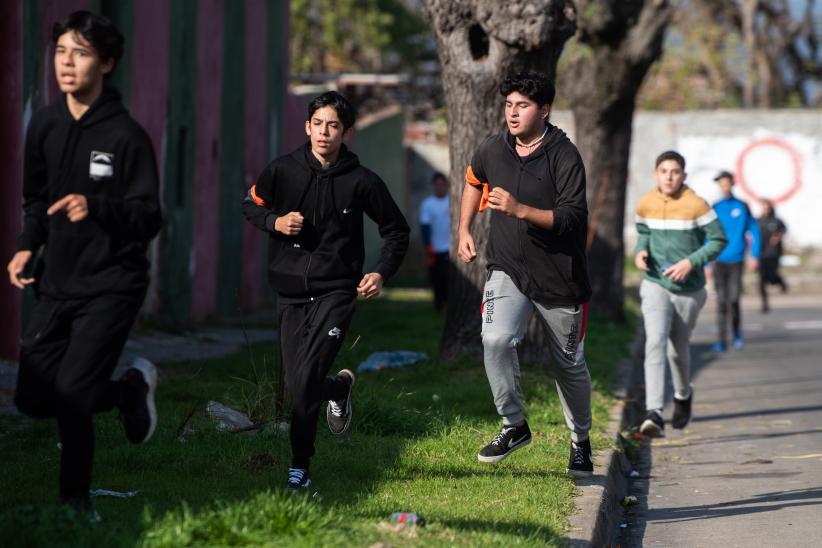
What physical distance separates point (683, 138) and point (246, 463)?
2439 centimetres

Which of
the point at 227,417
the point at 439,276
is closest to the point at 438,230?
the point at 439,276

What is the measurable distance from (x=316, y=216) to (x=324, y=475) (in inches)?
51.4

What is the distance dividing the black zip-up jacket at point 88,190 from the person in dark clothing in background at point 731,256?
1116 centimetres

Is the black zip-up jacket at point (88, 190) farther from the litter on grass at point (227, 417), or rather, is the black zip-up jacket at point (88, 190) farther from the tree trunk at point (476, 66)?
the tree trunk at point (476, 66)

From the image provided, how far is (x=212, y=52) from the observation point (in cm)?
1664

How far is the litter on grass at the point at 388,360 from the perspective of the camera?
11.0 meters

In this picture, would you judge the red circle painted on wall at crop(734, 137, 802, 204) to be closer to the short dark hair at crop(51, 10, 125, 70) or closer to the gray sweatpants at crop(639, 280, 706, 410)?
the gray sweatpants at crop(639, 280, 706, 410)

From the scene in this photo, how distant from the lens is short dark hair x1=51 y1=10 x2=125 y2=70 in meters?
5.10

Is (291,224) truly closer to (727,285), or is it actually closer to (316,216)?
(316,216)

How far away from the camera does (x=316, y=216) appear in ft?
20.8

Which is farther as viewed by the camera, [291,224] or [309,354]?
[309,354]

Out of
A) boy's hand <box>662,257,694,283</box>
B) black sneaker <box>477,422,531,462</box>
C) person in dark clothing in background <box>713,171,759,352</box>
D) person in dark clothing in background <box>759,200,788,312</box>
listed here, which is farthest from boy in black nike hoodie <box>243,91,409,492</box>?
person in dark clothing in background <box>759,200,788,312</box>

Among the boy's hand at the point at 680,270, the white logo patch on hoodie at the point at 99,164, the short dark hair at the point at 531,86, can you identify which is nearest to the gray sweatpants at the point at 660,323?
the boy's hand at the point at 680,270

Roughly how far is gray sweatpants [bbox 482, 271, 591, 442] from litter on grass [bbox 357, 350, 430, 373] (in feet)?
13.4
